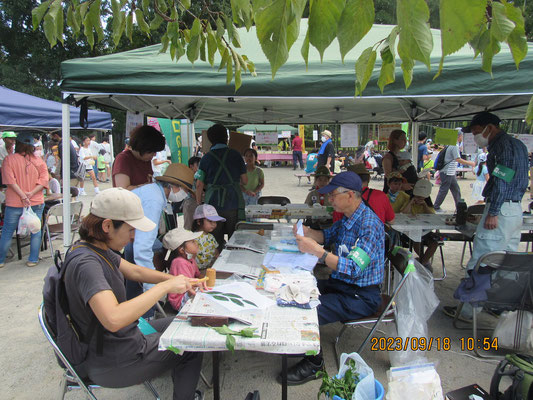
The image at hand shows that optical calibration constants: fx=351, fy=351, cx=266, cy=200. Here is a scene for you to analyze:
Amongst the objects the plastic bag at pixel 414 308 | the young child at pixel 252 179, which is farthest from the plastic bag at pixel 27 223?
the plastic bag at pixel 414 308

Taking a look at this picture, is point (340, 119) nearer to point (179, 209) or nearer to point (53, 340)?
point (179, 209)

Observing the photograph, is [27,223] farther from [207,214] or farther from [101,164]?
[101,164]

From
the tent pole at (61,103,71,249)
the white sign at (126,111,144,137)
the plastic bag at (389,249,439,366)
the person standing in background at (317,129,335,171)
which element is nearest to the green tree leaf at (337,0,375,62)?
the plastic bag at (389,249,439,366)

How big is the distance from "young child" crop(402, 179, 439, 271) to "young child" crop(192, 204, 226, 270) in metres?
2.63

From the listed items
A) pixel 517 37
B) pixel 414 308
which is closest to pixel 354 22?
pixel 517 37

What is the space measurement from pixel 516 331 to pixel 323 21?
292 centimetres

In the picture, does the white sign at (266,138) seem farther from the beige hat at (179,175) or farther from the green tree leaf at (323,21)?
the green tree leaf at (323,21)

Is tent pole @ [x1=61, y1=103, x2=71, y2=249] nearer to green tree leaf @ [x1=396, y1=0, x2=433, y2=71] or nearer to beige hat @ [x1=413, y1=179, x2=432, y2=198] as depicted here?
green tree leaf @ [x1=396, y1=0, x2=433, y2=71]

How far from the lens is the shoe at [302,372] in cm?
245

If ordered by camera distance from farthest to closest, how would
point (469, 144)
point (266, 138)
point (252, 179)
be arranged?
point (266, 138) < point (252, 179) < point (469, 144)

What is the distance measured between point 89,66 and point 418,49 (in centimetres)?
278

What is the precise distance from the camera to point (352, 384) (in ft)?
5.88

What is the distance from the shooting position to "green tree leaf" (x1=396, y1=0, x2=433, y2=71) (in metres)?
0.84

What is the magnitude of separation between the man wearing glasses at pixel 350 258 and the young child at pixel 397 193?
2271 mm
